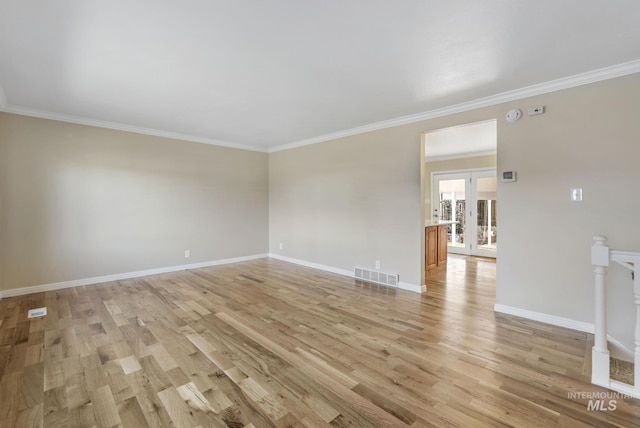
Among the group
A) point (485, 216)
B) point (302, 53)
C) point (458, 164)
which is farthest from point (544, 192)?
point (458, 164)

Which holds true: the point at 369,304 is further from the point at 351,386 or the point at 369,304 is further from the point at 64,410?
the point at 64,410

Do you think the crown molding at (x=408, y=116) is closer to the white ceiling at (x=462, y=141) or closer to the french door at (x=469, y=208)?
the white ceiling at (x=462, y=141)

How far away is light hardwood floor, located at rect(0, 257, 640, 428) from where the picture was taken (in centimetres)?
170

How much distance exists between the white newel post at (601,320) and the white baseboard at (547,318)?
38.7 inches

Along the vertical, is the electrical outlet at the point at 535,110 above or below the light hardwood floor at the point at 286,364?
above

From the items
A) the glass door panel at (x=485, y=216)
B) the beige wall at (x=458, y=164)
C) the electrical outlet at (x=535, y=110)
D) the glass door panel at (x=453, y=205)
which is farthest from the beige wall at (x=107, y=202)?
the glass door panel at (x=485, y=216)

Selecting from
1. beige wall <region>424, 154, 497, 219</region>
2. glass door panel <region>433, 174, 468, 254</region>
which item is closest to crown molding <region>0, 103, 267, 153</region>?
beige wall <region>424, 154, 497, 219</region>

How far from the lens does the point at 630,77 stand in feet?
8.40

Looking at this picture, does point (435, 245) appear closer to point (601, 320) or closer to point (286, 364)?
point (601, 320)

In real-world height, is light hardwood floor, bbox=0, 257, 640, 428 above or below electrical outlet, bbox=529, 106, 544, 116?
below

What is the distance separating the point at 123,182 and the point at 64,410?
3.81 m

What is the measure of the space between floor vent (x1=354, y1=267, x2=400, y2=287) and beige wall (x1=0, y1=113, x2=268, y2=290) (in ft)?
9.32

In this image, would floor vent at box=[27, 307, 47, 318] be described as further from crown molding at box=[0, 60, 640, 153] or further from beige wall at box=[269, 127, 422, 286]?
beige wall at box=[269, 127, 422, 286]

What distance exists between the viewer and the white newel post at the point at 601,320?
197 centimetres
